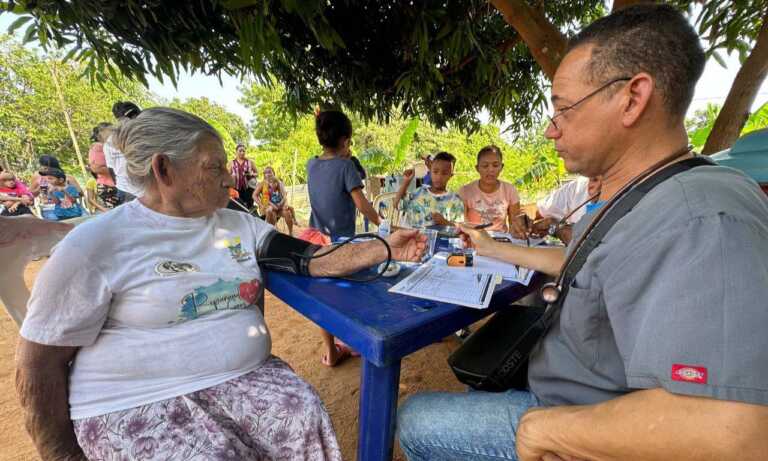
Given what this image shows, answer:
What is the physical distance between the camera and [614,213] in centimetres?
77

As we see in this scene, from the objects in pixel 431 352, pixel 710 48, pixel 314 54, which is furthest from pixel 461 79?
pixel 431 352

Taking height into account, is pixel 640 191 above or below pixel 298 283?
above

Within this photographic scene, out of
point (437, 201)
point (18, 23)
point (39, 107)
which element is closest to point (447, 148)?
point (437, 201)

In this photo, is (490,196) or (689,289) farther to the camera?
(490,196)

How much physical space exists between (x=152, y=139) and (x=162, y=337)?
0.68m

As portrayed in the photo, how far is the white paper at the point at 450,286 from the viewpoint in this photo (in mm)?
1043

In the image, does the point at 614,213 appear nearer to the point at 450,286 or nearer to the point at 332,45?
the point at 450,286

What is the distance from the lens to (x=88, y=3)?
1772 millimetres

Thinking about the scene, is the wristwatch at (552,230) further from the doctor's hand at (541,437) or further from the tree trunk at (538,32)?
the doctor's hand at (541,437)

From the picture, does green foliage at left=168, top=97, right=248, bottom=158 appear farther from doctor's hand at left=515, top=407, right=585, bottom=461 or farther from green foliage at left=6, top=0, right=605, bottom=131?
doctor's hand at left=515, top=407, right=585, bottom=461

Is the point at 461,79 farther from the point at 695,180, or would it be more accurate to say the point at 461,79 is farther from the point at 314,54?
the point at 695,180

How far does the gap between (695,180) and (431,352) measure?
91.9 inches

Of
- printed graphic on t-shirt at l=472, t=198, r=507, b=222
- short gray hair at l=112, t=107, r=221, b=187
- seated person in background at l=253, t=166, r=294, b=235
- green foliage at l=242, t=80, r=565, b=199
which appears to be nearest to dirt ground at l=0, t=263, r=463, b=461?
printed graphic on t-shirt at l=472, t=198, r=507, b=222

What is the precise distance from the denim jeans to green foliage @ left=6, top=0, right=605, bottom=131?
2002 mm
